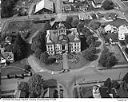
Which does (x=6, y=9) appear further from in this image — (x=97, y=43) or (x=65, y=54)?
(x=97, y=43)

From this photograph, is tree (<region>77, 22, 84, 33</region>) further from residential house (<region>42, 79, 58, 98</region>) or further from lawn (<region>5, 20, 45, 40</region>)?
residential house (<region>42, 79, 58, 98</region>)

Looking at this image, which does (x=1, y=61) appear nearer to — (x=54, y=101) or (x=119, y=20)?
(x=54, y=101)

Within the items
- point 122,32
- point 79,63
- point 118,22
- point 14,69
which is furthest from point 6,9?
point 122,32

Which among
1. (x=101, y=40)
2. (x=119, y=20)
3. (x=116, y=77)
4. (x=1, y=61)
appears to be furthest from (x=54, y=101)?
(x=119, y=20)

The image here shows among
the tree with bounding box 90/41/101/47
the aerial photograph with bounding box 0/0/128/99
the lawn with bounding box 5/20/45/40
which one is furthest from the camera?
the lawn with bounding box 5/20/45/40


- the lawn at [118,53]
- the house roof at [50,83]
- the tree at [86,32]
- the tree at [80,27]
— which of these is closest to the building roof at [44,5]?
the tree at [80,27]

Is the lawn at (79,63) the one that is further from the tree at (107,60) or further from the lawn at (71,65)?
the tree at (107,60)

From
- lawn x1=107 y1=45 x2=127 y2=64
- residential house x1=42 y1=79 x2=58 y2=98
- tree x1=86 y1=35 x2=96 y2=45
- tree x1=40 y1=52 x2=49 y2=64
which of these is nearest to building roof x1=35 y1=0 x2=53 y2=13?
tree x1=86 y1=35 x2=96 y2=45

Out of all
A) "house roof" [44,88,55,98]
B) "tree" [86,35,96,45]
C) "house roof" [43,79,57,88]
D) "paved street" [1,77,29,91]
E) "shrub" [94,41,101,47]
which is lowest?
"paved street" [1,77,29,91]
